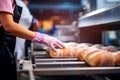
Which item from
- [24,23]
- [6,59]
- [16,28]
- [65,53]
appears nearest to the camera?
[16,28]

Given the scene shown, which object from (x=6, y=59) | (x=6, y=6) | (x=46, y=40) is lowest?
(x=6, y=59)

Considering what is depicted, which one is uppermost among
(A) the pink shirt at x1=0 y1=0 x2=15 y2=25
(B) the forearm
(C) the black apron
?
(A) the pink shirt at x1=0 y1=0 x2=15 y2=25

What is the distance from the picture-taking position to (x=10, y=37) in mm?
1938

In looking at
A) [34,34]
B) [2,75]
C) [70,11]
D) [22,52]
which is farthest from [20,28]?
[70,11]

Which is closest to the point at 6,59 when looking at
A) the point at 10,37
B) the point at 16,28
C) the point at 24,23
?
the point at 10,37

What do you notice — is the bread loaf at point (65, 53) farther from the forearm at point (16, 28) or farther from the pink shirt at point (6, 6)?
the pink shirt at point (6, 6)

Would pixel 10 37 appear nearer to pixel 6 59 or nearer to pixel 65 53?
pixel 6 59

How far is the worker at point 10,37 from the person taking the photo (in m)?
1.59

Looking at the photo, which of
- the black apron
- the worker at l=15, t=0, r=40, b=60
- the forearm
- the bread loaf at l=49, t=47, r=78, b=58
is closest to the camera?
the forearm

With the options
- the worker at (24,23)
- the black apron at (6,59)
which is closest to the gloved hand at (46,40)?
the black apron at (6,59)

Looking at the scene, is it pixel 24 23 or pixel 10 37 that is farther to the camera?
pixel 24 23

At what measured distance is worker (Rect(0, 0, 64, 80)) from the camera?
159cm

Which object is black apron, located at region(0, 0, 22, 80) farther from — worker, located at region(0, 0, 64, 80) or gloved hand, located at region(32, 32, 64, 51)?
gloved hand, located at region(32, 32, 64, 51)

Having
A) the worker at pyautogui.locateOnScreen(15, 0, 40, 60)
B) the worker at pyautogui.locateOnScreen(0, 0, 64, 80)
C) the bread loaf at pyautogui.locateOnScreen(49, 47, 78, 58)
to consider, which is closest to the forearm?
the worker at pyautogui.locateOnScreen(0, 0, 64, 80)
